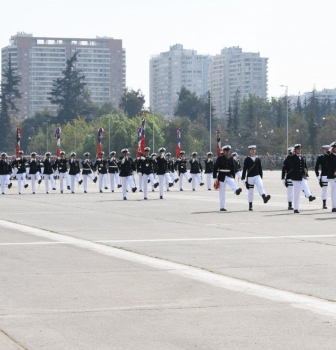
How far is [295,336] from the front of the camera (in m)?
8.65

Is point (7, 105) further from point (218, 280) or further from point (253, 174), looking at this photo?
point (218, 280)

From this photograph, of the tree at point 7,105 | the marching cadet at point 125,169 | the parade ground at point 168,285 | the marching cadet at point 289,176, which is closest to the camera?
the parade ground at point 168,285

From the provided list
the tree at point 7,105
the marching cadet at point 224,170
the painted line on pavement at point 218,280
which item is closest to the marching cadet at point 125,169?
the marching cadet at point 224,170

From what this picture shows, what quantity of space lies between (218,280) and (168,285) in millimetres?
763

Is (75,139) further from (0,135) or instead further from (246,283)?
(246,283)

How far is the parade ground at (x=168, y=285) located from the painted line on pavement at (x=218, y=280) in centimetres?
1

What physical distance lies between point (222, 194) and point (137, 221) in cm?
475

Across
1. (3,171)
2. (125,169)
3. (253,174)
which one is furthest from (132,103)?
(253,174)

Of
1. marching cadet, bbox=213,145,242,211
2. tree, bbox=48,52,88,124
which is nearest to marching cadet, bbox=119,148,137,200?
marching cadet, bbox=213,145,242,211

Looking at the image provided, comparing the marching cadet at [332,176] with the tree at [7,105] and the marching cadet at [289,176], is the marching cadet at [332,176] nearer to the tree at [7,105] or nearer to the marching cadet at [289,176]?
the marching cadet at [289,176]

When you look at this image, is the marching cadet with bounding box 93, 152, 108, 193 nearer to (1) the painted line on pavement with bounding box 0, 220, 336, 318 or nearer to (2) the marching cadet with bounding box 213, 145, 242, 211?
(2) the marching cadet with bounding box 213, 145, 242, 211

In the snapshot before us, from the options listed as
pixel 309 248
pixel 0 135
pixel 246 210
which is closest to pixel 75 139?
pixel 0 135

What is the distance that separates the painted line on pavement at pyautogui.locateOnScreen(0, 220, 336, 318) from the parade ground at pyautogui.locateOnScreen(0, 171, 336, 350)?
13 mm

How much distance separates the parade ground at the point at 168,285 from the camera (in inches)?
343
